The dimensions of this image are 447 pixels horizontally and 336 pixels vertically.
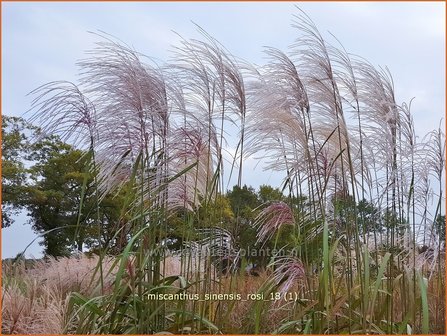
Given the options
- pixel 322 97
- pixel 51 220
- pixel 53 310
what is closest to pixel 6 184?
pixel 51 220

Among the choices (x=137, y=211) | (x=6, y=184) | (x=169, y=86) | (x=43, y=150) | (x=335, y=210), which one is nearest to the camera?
(x=137, y=211)

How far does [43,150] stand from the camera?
29.6 feet

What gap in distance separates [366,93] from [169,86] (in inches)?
41.1

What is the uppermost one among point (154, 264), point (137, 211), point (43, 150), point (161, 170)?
point (43, 150)

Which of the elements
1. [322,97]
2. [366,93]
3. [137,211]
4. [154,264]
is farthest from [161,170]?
[366,93]

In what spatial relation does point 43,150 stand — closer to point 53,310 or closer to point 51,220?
point 51,220

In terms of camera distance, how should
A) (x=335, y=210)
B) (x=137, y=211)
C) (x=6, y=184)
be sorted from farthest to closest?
(x=6, y=184)
(x=335, y=210)
(x=137, y=211)

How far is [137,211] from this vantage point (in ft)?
10.0

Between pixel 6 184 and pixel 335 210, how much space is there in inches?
298

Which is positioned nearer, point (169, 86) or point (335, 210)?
point (169, 86)

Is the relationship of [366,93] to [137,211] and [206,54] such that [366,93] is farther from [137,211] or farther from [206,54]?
[137,211]

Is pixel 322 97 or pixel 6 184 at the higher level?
pixel 6 184

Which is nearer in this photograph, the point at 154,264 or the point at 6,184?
the point at 154,264

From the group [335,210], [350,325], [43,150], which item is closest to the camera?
[350,325]
